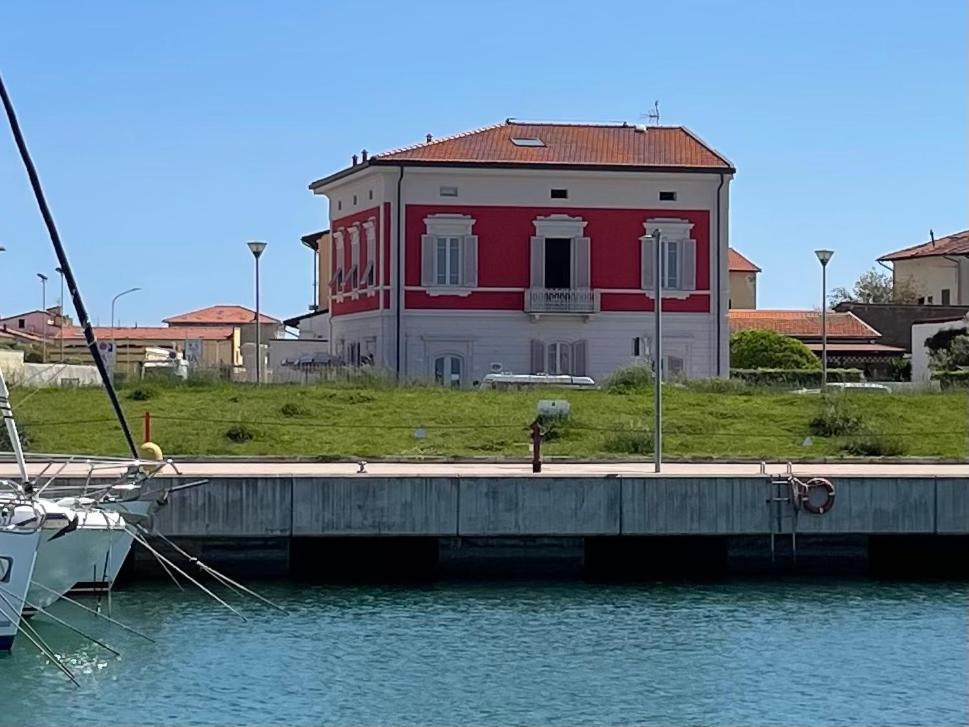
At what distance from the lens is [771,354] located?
71875mm

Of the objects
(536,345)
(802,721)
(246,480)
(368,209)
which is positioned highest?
(368,209)

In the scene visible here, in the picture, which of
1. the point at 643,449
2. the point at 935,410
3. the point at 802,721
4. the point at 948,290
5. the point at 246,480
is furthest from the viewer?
the point at 948,290

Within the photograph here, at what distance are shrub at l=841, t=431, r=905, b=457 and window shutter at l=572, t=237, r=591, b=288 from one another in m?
16.5

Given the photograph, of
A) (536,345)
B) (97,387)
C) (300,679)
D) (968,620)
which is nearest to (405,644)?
(300,679)

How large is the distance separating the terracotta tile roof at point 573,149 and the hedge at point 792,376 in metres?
7.04

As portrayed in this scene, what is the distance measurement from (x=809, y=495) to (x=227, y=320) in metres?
89.4

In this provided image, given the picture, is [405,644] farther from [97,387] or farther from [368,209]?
[368,209]

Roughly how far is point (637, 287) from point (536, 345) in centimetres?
373

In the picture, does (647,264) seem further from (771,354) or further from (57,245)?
(57,245)

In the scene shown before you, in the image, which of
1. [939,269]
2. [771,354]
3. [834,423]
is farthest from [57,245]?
[939,269]

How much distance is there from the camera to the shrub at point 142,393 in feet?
164

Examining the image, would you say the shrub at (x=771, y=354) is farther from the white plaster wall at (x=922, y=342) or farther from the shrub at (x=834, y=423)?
the shrub at (x=834, y=423)

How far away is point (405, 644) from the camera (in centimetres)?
2775

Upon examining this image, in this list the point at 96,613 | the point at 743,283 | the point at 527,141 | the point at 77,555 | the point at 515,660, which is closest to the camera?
the point at 515,660
